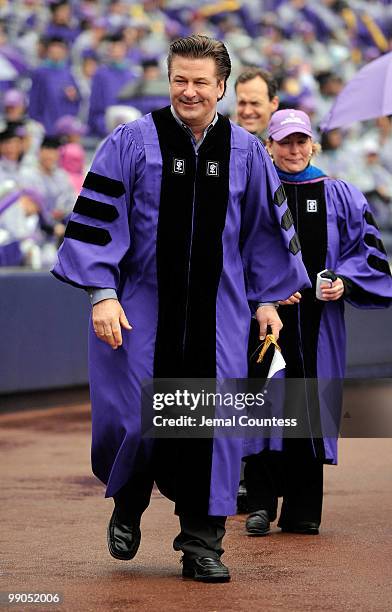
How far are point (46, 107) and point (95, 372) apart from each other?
39.5ft

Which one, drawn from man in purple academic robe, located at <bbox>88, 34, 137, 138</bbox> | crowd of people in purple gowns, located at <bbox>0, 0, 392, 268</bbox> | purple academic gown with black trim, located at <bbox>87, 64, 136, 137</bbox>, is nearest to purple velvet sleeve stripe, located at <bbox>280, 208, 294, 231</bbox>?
crowd of people in purple gowns, located at <bbox>0, 0, 392, 268</bbox>

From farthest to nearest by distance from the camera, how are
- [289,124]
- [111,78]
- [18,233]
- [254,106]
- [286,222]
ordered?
[111,78] < [18,233] < [254,106] < [289,124] < [286,222]

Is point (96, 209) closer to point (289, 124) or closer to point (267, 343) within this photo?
point (267, 343)

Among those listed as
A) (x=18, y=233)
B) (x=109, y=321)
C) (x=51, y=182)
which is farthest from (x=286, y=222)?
(x=51, y=182)

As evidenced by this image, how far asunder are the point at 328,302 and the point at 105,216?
190 cm

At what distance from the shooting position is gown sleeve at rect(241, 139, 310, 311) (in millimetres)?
5855

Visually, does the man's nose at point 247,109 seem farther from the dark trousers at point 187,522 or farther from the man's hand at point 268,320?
Answer: the dark trousers at point 187,522

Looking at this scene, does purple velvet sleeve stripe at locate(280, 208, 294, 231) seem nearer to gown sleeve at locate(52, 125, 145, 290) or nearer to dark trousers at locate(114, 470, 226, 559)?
gown sleeve at locate(52, 125, 145, 290)

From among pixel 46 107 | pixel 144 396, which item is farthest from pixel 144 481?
pixel 46 107

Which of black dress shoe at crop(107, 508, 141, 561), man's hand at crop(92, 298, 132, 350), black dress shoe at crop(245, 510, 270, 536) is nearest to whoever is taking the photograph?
man's hand at crop(92, 298, 132, 350)

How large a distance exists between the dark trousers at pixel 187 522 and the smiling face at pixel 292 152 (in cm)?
210

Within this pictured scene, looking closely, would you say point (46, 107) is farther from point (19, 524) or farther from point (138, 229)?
point (138, 229)

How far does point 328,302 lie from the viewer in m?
7.15

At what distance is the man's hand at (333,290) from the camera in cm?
692
